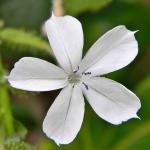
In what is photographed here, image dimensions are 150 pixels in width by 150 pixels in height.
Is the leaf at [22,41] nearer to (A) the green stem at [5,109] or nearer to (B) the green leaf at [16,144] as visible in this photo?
(A) the green stem at [5,109]

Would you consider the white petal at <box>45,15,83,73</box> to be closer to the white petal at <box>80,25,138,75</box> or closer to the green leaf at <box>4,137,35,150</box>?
the white petal at <box>80,25,138,75</box>

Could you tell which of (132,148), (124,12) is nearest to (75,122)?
(132,148)

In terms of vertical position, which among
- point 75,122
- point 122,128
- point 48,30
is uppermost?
point 48,30

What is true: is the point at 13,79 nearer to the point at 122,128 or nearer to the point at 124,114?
the point at 124,114

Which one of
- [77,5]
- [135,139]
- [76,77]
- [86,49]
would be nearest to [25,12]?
[86,49]

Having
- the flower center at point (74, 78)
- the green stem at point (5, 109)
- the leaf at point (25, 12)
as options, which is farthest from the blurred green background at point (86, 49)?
the flower center at point (74, 78)
